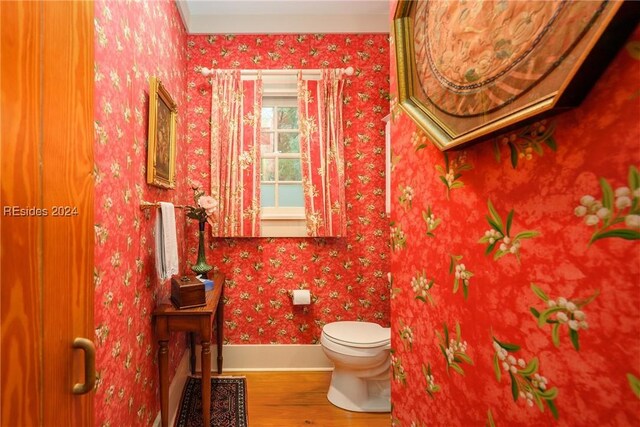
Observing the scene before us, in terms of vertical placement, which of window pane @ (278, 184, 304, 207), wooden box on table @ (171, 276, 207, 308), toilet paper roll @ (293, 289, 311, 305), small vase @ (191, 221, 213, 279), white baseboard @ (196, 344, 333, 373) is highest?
window pane @ (278, 184, 304, 207)

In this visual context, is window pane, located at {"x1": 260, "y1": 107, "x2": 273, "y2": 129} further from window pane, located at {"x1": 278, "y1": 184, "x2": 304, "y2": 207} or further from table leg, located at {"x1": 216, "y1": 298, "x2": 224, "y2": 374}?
table leg, located at {"x1": 216, "y1": 298, "x2": 224, "y2": 374}

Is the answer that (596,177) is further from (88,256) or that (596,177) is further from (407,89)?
(88,256)

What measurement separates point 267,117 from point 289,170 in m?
0.50

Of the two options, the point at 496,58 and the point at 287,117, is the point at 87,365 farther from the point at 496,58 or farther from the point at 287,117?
the point at 287,117

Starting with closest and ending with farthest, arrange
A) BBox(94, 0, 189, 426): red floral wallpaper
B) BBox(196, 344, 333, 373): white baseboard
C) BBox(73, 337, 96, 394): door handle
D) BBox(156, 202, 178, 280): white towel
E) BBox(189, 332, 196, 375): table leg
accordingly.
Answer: BBox(73, 337, 96, 394): door handle → BBox(94, 0, 189, 426): red floral wallpaper → BBox(156, 202, 178, 280): white towel → BBox(189, 332, 196, 375): table leg → BBox(196, 344, 333, 373): white baseboard

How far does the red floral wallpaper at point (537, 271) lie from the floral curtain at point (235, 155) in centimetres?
178

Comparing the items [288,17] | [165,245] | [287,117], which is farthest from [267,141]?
[165,245]

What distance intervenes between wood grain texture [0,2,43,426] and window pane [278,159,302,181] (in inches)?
79.3

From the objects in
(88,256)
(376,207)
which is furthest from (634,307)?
(376,207)

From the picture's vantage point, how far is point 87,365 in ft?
2.05

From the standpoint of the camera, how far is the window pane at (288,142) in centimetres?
255

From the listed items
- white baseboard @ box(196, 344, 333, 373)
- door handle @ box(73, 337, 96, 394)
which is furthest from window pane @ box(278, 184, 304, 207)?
door handle @ box(73, 337, 96, 394)

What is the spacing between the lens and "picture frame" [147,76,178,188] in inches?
60.2

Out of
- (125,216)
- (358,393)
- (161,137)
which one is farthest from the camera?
(358,393)
